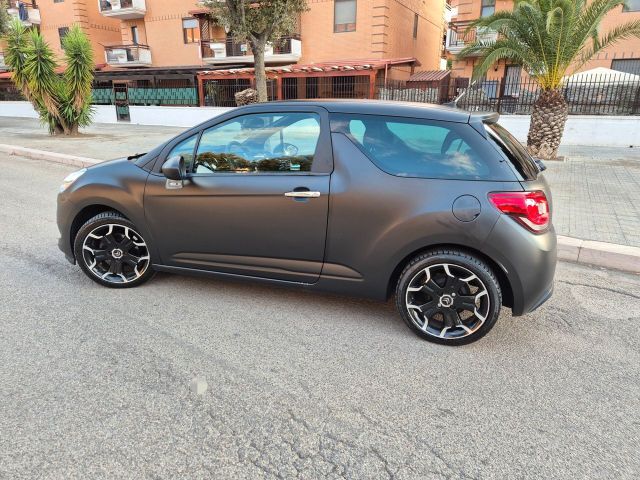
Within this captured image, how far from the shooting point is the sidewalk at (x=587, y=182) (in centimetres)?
561

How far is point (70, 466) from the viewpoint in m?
2.10

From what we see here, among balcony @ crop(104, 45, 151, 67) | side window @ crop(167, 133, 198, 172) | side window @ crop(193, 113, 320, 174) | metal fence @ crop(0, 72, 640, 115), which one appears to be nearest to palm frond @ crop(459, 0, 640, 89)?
metal fence @ crop(0, 72, 640, 115)

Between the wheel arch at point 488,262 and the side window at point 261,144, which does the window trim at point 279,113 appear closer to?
the side window at point 261,144

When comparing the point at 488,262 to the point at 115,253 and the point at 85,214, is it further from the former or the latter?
the point at 85,214

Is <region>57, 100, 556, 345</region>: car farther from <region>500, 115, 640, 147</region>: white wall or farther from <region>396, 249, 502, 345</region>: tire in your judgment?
<region>500, 115, 640, 147</region>: white wall

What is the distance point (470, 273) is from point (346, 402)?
1.20 meters

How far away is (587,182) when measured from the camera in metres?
8.41

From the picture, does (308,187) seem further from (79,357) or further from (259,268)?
(79,357)

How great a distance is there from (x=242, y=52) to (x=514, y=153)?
2488cm

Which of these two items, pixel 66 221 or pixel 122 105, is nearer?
pixel 66 221

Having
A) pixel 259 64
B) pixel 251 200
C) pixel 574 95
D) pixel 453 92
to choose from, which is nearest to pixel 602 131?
pixel 574 95

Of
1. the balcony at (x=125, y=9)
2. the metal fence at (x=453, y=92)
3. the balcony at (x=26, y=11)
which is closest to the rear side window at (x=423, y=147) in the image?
the metal fence at (x=453, y=92)

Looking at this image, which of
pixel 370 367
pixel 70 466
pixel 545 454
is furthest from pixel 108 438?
pixel 545 454

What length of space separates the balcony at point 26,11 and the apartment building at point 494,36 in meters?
30.1
